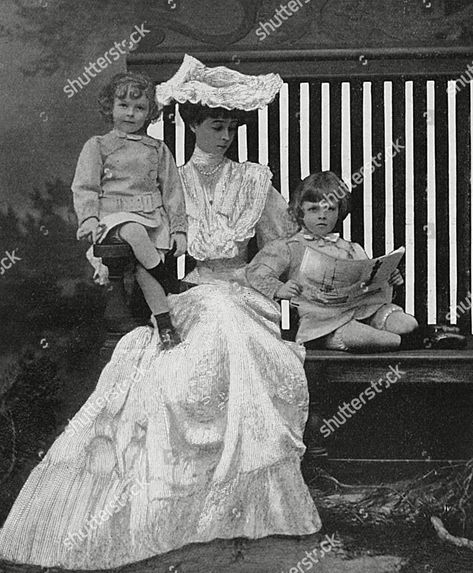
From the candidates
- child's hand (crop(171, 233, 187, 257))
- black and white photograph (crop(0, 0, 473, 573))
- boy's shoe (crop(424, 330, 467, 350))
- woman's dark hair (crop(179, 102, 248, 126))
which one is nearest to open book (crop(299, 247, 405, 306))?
black and white photograph (crop(0, 0, 473, 573))

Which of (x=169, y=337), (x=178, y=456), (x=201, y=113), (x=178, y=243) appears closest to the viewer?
(x=178, y=456)

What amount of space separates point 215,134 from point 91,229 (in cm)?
77

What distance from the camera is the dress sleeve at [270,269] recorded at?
4164 mm

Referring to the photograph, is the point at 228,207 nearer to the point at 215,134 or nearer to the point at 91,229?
the point at 215,134

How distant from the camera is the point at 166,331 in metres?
4.02

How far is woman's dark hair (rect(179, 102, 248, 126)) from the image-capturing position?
4.21m

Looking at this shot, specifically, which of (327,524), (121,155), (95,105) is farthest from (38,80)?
(327,524)

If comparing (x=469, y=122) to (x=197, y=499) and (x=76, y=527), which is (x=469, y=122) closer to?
(x=197, y=499)

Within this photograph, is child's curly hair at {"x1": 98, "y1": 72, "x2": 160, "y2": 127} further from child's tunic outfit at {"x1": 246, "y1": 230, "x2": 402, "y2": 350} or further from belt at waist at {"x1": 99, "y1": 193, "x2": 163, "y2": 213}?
child's tunic outfit at {"x1": 246, "y1": 230, "x2": 402, "y2": 350}

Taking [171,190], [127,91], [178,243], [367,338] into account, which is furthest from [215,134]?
[367,338]

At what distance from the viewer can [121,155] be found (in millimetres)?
4113

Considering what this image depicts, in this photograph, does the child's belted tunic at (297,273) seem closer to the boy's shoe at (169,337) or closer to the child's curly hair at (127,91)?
the boy's shoe at (169,337)

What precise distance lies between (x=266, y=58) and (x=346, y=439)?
1.87 m

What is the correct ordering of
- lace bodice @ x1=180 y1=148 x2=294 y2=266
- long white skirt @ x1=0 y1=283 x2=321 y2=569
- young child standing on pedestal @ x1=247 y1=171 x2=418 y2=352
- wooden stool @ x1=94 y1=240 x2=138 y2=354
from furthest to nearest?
lace bodice @ x1=180 y1=148 x2=294 y2=266, young child standing on pedestal @ x1=247 y1=171 x2=418 y2=352, wooden stool @ x1=94 y1=240 x2=138 y2=354, long white skirt @ x1=0 y1=283 x2=321 y2=569
